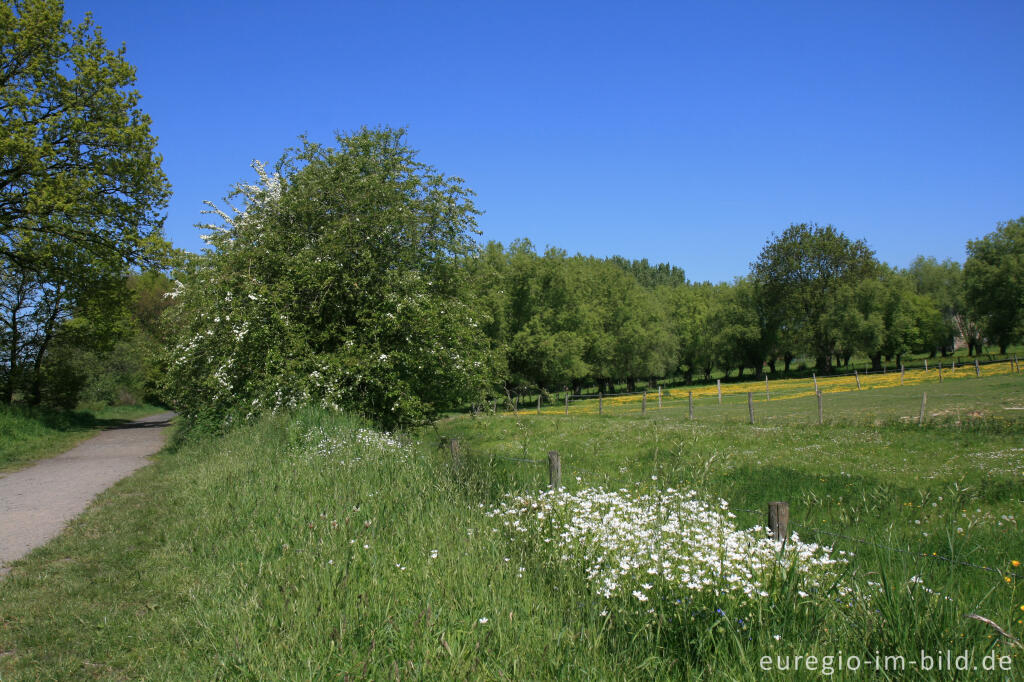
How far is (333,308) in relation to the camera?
15.1m

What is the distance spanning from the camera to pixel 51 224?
18969mm

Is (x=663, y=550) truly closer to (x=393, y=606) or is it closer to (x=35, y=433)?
(x=393, y=606)

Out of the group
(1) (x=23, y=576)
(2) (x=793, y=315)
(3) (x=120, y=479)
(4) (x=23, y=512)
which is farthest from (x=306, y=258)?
(2) (x=793, y=315)

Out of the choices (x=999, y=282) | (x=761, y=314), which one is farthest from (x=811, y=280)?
(x=999, y=282)

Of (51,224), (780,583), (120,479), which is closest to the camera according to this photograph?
(780,583)

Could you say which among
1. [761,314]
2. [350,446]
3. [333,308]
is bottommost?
[350,446]

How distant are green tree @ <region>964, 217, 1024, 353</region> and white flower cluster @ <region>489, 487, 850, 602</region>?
71.8 m

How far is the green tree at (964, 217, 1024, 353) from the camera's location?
197 feet

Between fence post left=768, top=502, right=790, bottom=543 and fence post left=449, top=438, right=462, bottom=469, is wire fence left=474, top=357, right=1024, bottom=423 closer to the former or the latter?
fence post left=449, top=438, right=462, bottom=469

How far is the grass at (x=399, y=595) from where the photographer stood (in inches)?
127

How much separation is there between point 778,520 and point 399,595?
289 cm

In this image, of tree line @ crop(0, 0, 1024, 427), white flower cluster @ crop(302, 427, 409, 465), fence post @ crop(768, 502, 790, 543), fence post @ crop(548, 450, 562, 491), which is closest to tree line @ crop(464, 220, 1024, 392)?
tree line @ crop(0, 0, 1024, 427)

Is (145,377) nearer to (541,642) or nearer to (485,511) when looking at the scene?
(485,511)

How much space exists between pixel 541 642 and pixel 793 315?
249 feet
